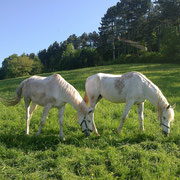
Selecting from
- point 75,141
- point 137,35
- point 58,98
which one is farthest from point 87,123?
point 137,35

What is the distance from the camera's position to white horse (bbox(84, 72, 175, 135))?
523 centimetres

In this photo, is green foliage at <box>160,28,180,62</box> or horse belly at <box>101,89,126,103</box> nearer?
horse belly at <box>101,89,126,103</box>

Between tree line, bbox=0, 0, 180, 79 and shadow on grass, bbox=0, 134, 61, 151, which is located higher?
tree line, bbox=0, 0, 180, 79

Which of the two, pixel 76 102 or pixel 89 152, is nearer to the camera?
pixel 89 152

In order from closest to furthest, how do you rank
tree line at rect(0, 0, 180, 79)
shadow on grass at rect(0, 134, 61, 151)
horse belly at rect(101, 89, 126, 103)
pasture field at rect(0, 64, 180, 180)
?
pasture field at rect(0, 64, 180, 180)
shadow on grass at rect(0, 134, 61, 151)
horse belly at rect(101, 89, 126, 103)
tree line at rect(0, 0, 180, 79)

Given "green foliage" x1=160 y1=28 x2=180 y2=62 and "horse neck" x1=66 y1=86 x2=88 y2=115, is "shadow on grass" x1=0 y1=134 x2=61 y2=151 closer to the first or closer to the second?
"horse neck" x1=66 y1=86 x2=88 y2=115

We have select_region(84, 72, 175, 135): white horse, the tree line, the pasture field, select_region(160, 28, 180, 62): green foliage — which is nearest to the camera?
the pasture field

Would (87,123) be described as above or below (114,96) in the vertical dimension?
below

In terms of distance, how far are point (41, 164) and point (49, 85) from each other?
231 centimetres

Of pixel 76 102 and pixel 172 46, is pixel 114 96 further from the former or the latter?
pixel 172 46

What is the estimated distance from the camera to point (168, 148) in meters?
4.58

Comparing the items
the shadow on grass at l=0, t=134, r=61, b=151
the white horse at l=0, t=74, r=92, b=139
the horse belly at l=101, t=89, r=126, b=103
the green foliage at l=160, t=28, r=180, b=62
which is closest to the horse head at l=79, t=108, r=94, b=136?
the white horse at l=0, t=74, r=92, b=139

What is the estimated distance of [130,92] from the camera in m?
5.45

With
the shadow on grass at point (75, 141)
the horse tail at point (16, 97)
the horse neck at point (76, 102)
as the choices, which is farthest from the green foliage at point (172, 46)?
the horse tail at point (16, 97)
